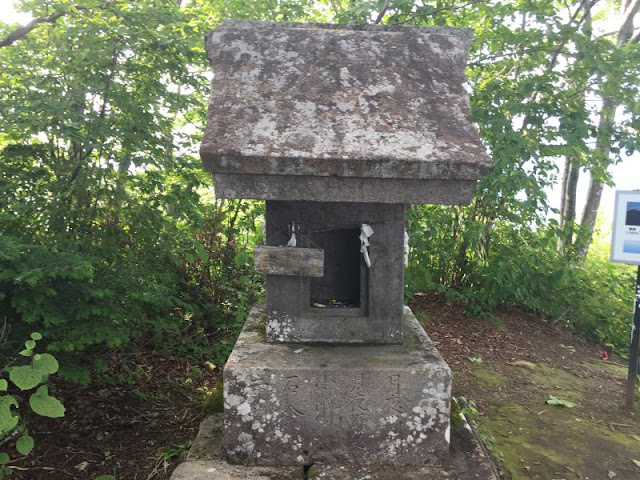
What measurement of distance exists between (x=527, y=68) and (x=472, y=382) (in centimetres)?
341

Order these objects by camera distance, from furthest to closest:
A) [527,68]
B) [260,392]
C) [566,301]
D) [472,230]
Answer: [566,301] → [472,230] → [527,68] → [260,392]

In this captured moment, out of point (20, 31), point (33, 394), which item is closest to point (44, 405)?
point (33, 394)

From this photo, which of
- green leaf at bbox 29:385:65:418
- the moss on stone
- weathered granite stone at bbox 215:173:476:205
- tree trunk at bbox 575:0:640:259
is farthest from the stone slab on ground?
tree trunk at bbox 575:0:640:259

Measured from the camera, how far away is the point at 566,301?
6848 mm

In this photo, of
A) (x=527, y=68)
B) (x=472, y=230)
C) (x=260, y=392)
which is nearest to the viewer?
(x=260, y=392)

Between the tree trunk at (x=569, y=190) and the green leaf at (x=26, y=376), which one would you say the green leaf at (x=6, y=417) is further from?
the tree trunk at (x=569, y=190)

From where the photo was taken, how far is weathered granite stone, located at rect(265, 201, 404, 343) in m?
2.57

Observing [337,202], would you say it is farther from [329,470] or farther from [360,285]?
[329,470]

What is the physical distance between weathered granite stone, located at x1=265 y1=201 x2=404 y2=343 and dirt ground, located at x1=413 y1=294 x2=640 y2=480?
128 cm

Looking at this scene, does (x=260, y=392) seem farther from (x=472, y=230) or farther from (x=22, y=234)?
(x=472, y=230)

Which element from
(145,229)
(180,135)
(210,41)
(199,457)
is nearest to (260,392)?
(199,457)

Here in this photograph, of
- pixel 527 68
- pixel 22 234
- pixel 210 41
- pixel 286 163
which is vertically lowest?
pixel 22 234

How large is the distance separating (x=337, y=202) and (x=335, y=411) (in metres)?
1.09

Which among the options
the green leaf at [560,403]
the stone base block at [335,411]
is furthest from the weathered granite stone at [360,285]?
the green leaf at [560,403]
